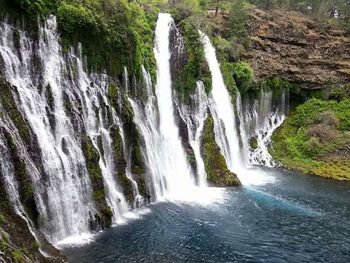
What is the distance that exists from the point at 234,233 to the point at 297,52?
31.9 m

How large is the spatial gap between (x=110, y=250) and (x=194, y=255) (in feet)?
11.1

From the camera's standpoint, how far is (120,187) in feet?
70.8

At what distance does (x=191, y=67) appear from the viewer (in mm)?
31844

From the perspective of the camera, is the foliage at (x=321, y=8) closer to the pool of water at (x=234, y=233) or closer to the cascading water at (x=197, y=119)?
the cascading water at (x=197, y=119)

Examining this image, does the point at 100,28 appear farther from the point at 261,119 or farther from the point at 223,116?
the point at 261,119

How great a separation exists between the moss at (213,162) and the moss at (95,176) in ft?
34.6

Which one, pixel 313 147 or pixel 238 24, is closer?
pixel 313 147

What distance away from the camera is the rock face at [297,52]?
44594mm

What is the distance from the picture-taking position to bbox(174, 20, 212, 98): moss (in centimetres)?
3095

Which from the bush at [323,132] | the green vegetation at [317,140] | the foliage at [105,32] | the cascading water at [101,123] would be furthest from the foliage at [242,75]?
the cascading water at [101,123]

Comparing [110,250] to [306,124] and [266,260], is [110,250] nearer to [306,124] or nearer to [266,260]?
[266,260]

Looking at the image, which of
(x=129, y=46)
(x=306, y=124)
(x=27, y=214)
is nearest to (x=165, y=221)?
(x=27, y=214)

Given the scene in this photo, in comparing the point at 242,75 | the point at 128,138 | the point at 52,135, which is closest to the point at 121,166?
the point at 128,138

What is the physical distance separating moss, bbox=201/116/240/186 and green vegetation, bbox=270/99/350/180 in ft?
32.8
